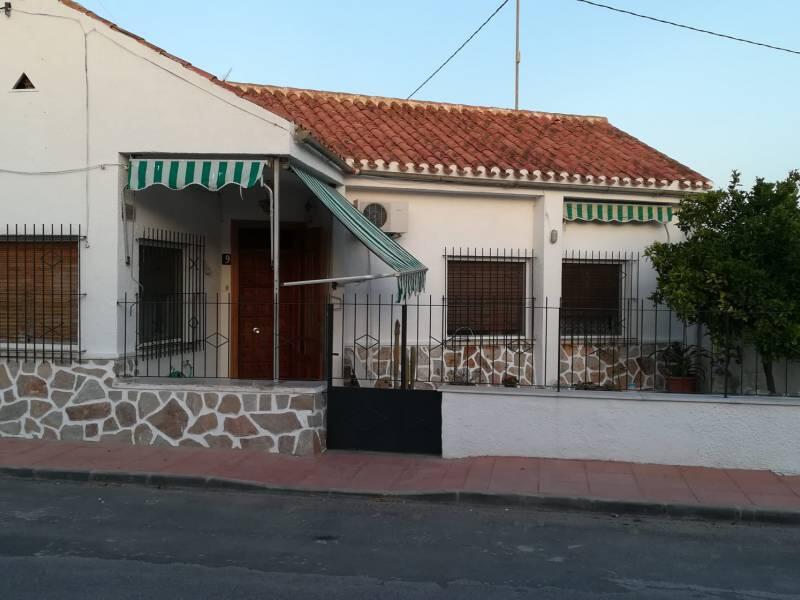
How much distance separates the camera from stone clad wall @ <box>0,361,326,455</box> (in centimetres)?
865

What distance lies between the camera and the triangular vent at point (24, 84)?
29.5 feet

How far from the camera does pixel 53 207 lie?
897 cm

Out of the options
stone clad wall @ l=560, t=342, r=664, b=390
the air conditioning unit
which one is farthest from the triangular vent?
stone clad wall @ l=560, t=342, r=664, b=390

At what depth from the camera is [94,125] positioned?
349 inches

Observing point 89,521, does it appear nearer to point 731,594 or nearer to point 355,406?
point 355,406

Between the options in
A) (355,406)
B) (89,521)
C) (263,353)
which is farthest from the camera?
(263,353)

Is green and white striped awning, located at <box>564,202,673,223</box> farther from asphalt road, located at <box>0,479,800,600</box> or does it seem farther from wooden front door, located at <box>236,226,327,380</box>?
asphalt road, located at <box>0,479,800,600</box>

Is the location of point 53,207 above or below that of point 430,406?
above

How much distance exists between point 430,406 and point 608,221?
4.72 m

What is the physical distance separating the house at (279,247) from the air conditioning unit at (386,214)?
0.02m

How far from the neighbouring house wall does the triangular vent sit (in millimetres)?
66

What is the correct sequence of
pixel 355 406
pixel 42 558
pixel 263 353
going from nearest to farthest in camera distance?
pixel 42 558 < pixel 355 406 < pixel 263 353

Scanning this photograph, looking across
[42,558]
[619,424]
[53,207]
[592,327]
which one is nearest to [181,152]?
[53,207]

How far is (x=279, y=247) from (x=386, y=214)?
1541mm
